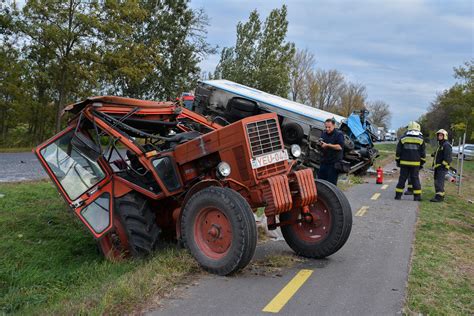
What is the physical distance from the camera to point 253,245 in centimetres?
534

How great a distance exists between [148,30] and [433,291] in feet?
107

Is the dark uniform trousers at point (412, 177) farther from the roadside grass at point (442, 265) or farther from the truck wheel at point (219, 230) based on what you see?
the truck wheel at point (219, 230)

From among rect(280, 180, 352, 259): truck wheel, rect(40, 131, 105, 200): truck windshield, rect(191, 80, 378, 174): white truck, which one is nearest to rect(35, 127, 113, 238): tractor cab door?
rect(40, 131, 105, 200): truck windshield

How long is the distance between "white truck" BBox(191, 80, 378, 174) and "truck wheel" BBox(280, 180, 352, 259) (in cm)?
803

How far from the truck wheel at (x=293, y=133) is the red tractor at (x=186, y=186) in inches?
305

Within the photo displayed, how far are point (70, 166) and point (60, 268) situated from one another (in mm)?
1613

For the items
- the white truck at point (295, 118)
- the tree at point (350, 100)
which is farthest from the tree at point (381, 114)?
the white truck at point (295, 118)

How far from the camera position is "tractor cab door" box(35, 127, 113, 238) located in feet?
22.4

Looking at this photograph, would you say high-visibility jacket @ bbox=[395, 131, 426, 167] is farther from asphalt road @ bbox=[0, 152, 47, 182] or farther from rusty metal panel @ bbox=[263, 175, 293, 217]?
asphalt road @ bbox=[0, 152, 47, 182]

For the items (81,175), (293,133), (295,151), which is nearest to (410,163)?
(293,133)

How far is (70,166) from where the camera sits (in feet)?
23.4

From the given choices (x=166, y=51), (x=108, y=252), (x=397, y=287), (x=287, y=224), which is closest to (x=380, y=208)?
(x=287, y=224)

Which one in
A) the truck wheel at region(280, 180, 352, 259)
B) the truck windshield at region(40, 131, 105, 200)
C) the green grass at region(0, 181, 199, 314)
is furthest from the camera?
the truck windshield at region(40, 131, 105, 200)

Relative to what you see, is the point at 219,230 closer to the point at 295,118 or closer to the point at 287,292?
the point at 287,292
